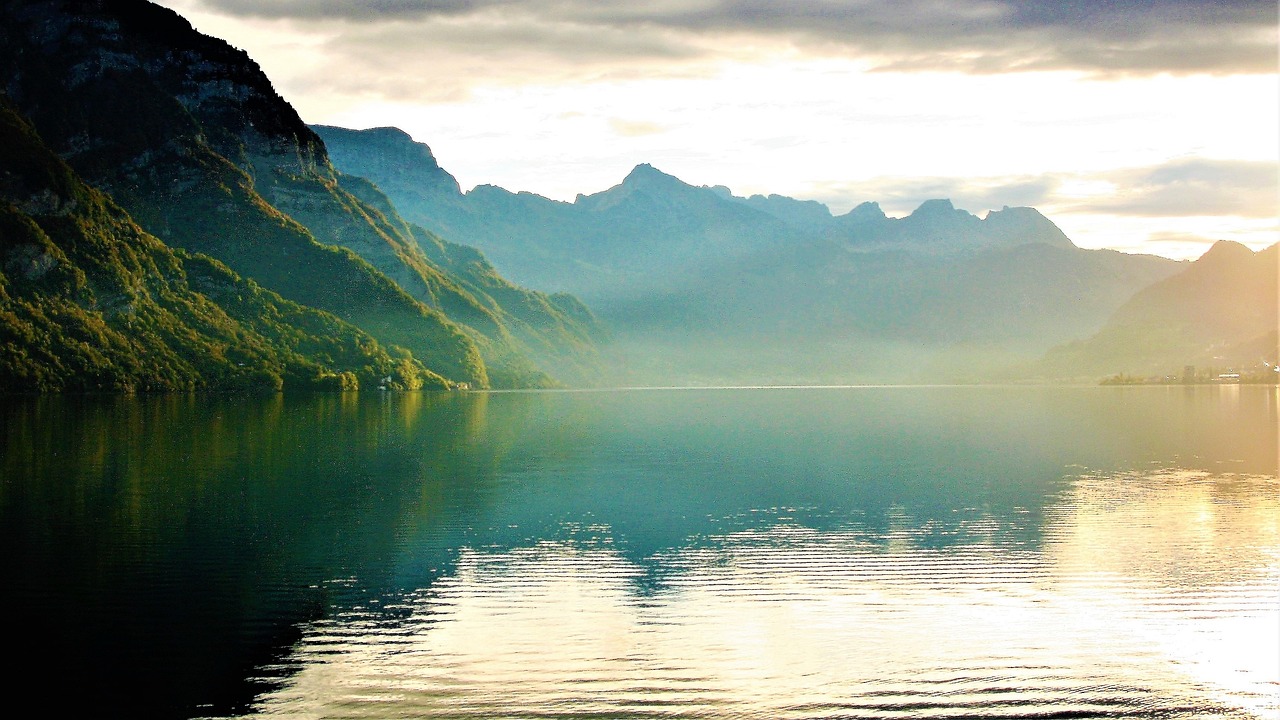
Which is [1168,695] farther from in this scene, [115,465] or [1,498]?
[115,465]

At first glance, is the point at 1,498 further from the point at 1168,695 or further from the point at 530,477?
the point at 1168,695

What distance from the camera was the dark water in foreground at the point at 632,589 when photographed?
29844 mm

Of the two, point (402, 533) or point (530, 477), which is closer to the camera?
point (402, 533)

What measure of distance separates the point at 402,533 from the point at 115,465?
3964 cm

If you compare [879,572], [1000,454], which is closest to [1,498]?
[879,572]

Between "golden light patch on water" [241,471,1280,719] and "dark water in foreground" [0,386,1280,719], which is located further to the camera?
"dark water in foreground" [0,386,1280,719]

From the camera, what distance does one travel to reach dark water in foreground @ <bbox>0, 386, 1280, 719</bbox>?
97.9 ft

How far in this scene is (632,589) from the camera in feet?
139

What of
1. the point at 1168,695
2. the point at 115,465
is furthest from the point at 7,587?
the point at 115,465

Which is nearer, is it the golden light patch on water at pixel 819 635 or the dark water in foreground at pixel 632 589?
the golden light patch on water at pixel 819 635

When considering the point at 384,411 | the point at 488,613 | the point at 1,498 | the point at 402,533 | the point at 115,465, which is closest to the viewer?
the point at 488,613

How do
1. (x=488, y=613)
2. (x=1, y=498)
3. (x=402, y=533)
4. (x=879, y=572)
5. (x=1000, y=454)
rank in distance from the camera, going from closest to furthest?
(x=488, y=613), (x=879, y=572), (x=402, y=533), (x=1, y=498), (x=1000, y=454)

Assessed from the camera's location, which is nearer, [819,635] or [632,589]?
[819,635]

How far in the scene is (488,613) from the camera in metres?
38.0
